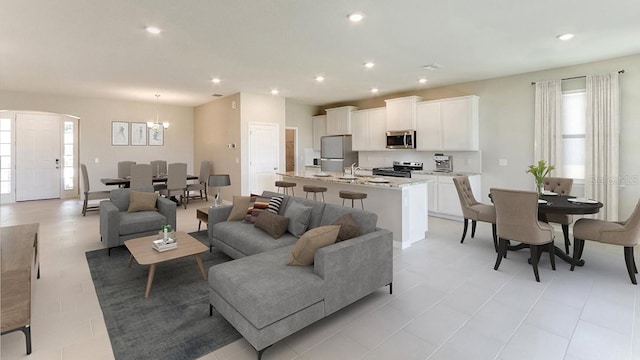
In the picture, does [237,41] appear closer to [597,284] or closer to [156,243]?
[156,243]

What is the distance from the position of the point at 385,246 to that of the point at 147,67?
4.80 metres

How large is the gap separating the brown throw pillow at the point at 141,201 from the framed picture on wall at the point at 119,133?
184 inches

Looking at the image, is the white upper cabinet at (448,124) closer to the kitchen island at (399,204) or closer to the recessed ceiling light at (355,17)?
the kitchen island at (399,204)

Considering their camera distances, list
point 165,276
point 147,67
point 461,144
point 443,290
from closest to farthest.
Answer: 1. point 443,290
2. point 165,276
3. point 147,67
4. point 461,144

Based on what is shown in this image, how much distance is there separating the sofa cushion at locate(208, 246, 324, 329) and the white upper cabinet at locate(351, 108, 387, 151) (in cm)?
583

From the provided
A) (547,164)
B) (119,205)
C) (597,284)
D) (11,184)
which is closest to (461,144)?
(547,164)

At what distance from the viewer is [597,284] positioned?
10.7 feet

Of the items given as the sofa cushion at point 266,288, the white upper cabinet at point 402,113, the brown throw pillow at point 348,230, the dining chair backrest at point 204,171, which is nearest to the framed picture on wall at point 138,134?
the dining chair backrest at point 204,171

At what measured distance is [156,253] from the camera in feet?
10.5

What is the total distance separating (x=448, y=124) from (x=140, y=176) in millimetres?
6612

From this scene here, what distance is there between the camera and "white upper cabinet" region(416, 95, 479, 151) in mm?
6297

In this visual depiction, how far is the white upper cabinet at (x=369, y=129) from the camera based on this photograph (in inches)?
311

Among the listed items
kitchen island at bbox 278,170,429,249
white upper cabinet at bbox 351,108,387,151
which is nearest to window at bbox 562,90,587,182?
kitchen island at bbox 278,170,429,249

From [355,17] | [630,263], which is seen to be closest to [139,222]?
[355,17]
